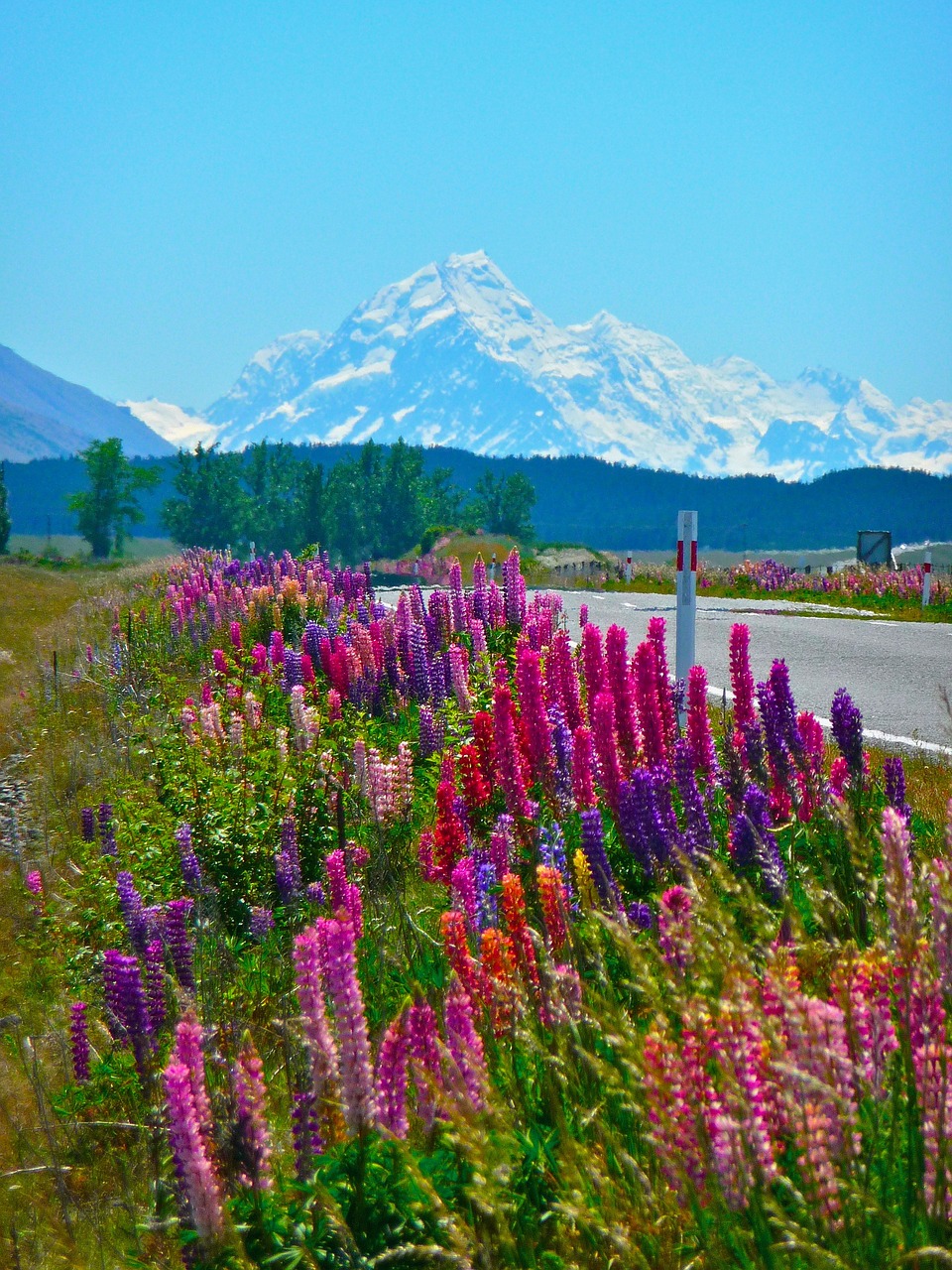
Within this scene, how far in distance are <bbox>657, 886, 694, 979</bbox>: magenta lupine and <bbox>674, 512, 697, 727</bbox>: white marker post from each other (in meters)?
4.82

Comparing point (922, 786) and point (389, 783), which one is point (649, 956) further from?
point (922, 786)

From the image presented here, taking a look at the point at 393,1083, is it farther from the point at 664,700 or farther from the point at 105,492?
the point at 105,492

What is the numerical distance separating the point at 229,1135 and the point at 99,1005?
377 centimetres

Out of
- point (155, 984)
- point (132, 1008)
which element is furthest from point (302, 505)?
point (132, 1008)

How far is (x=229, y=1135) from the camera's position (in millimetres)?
2377

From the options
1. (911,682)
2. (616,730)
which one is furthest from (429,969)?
(911,682)

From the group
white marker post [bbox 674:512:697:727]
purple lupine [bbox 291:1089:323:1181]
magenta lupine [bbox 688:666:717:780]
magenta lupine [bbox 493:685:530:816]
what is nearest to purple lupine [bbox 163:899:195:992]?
magenta lupine [bbox 493:685:530:816]

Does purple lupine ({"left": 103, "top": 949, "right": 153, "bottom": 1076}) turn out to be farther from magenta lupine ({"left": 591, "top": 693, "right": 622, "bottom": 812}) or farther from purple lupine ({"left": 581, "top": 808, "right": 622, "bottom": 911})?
magenta lupine ({"left": 591, "top": 693, "right": 622, "bottom": 812})

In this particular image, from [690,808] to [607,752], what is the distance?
2.43 ft

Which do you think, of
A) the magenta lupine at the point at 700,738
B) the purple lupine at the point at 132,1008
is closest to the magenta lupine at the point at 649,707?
the magenta lupine at the point at 700,738

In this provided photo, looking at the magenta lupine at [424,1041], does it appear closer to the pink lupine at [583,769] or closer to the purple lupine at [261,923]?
the pink lupine at [583,769]

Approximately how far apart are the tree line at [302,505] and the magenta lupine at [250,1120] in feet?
325

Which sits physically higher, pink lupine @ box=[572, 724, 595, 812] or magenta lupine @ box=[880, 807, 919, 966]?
magenta lupine @ box=[880, 807, 919, 966]

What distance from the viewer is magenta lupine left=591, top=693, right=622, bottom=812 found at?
16.4 ft
